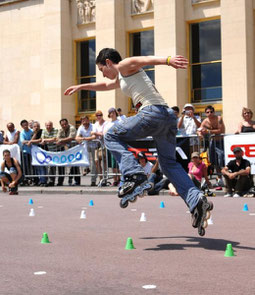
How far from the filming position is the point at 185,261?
460 centimetres

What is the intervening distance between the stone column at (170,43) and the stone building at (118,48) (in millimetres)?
46

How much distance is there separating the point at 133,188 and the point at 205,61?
67.5 ft

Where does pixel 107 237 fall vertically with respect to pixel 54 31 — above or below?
below

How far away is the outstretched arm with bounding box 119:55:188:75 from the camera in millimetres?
5477

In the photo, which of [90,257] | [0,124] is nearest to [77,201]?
[90,257]

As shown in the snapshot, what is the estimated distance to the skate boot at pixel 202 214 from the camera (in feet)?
17.9

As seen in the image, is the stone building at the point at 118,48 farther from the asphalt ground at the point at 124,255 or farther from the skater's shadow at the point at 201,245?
the skater's shadow at the point at 201,245

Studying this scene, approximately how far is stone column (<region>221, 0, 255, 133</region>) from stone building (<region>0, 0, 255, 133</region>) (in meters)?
0.04

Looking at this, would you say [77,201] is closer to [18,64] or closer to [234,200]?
[234,200]

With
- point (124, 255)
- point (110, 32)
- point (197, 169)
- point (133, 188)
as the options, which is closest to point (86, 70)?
point (110, 32)

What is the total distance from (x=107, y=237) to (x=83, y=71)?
2392 centimetres

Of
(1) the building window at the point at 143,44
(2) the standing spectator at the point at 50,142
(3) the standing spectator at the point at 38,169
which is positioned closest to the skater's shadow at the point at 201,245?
(2) the standing spectator at the point at 50,142

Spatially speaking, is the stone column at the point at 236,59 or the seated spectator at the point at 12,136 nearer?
the seated spectator at the point at 12,136

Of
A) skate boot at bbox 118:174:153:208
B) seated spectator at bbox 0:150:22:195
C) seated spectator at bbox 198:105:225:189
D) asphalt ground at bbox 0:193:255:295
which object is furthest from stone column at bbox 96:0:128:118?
skate boot at bbox 118:174:153:208
